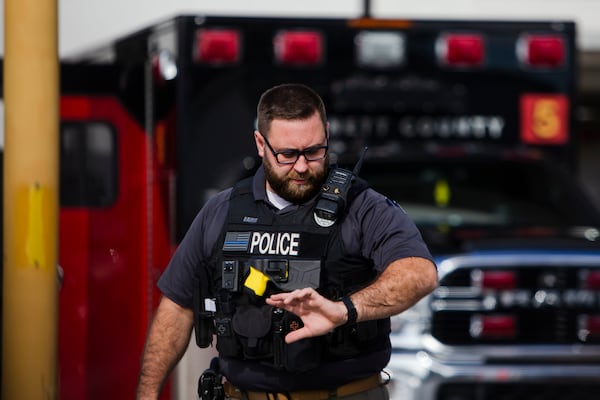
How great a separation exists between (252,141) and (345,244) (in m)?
2.85

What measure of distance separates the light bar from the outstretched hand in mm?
3489

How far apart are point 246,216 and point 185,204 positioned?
2.56m

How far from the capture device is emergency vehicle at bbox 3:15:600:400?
6.49 m

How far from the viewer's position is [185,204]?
21.0ft

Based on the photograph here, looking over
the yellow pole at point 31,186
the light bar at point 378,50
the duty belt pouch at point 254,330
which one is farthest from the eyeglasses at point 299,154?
the light bar at point 378,50

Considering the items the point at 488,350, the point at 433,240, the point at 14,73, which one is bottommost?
the point at 488,350

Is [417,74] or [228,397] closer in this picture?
[228,397]

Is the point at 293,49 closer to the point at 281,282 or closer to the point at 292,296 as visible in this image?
the point at 281,282

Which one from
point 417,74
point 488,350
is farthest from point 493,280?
point 417,74

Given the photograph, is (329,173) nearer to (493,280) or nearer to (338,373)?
(338,373)

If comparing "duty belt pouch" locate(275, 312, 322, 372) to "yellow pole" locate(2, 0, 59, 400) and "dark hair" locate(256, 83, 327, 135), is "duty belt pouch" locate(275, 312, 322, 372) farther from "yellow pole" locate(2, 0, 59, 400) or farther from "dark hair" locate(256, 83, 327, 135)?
"yellow pole" locate(2, 0, 59, 400)

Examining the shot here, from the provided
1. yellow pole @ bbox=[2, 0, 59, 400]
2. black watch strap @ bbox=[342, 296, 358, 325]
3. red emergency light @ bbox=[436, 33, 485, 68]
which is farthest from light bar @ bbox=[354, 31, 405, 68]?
black watch strap @ bbox=[342, 296, 358, 325]

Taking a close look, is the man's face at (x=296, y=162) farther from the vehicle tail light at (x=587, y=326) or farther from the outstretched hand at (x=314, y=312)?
the vehicle tail light at (x=587, y=326)

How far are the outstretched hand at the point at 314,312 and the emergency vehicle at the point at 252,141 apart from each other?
2637 mm
